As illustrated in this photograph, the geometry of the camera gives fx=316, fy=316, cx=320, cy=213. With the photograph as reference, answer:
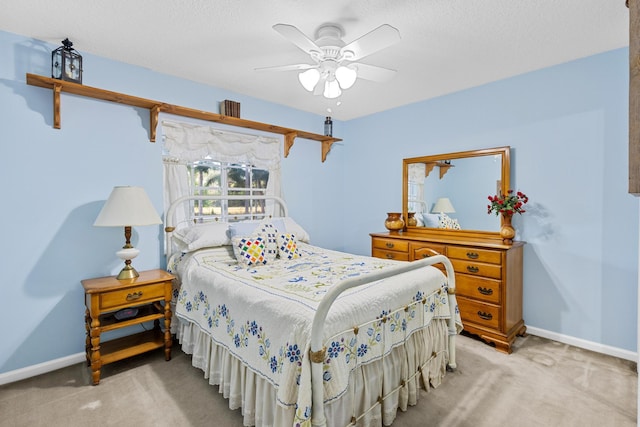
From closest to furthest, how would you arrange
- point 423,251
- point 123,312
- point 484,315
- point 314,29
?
point 314,29
point 123,312
point 484,315
point 423,251

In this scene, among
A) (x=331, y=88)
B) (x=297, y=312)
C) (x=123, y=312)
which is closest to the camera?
(x=297, y=312)

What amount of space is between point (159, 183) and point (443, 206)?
9.67 feet

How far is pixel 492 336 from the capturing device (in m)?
2.74

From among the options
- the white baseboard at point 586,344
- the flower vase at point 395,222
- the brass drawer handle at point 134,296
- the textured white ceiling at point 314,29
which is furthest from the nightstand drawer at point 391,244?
the brass drawer handle at point 134,296

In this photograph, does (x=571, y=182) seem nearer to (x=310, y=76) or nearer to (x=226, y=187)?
(x=310, y=76)

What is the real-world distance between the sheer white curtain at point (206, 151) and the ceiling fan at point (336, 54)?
1.32 metres

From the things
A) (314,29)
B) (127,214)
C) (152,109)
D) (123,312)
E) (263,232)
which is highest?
(314,29)

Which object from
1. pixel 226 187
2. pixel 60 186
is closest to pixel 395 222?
pixel 226 187

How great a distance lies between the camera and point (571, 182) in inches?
109

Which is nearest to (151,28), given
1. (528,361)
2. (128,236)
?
(128,236)

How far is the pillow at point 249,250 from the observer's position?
8.64ft

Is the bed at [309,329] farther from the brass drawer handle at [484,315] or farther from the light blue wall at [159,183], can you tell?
the light blue wall at [159,183]

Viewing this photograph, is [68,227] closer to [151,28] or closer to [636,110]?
[151,28]

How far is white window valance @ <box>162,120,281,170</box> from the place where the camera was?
3.02m
